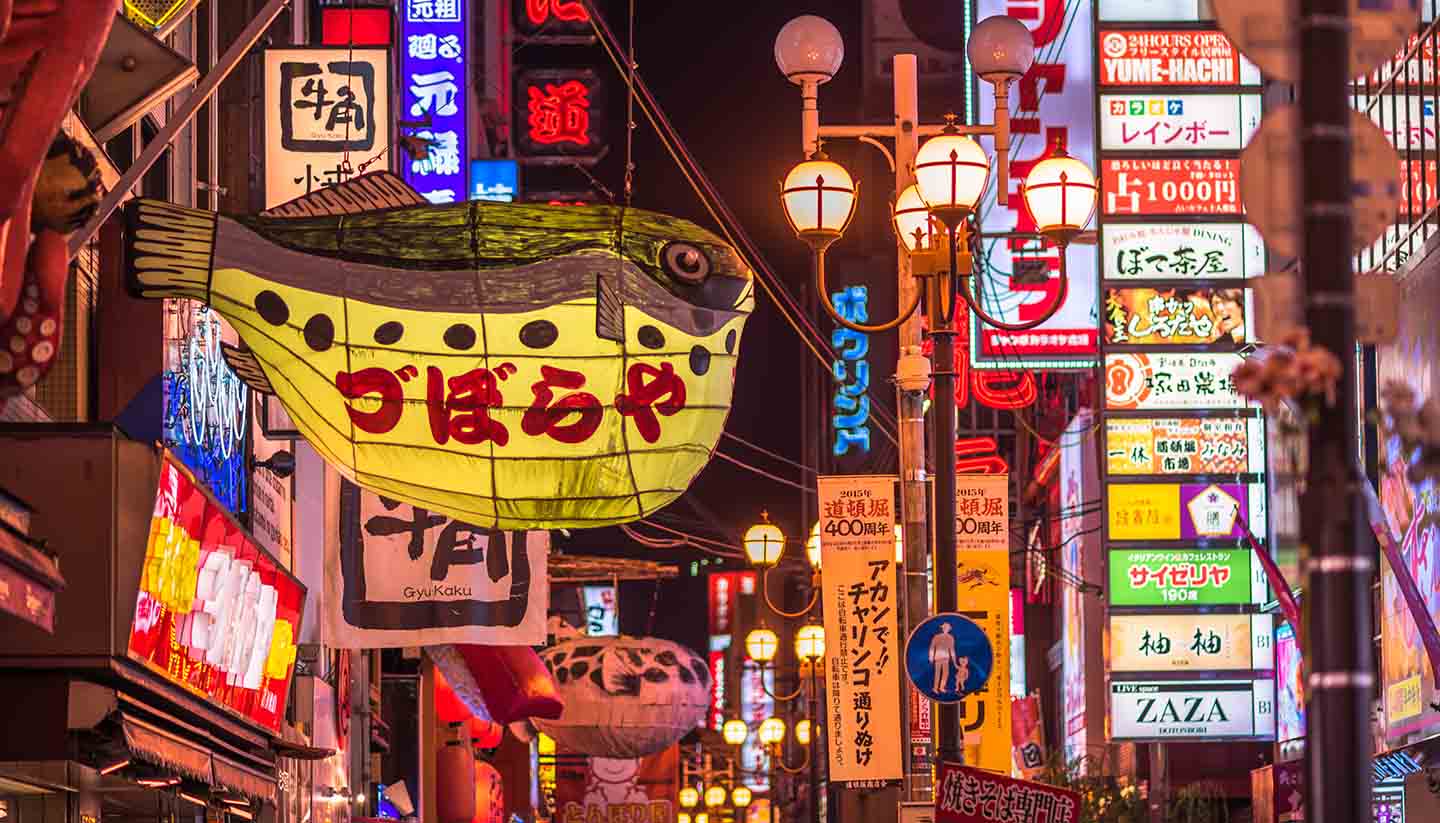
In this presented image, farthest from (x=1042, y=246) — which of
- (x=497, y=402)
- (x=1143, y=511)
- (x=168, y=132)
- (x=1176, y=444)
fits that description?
(x=168, y=132)

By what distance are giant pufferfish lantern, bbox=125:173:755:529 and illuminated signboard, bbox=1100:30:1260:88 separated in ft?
66.7

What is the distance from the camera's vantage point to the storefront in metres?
11.9

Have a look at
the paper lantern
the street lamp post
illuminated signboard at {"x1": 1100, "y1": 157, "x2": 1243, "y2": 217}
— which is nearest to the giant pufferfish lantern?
the street lamp post

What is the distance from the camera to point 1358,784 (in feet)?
24.1

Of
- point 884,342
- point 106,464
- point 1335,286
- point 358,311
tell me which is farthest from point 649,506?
point 884,342

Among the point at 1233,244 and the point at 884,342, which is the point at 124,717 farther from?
the point at 884,342

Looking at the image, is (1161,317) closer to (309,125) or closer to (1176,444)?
(1176,444)

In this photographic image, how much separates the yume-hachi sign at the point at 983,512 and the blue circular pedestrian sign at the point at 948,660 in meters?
3.87

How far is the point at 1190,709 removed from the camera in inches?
1245

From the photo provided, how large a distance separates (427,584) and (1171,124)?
15.7 m

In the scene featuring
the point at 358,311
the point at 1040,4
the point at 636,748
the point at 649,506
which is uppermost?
the point at 1040,4

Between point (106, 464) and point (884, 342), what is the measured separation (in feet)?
133

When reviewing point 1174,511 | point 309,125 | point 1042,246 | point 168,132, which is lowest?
point 1174,511

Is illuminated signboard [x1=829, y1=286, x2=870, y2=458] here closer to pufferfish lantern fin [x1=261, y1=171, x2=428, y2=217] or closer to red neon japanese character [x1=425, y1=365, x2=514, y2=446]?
pufferfish lantern fin [x1=261, y1=171, x2=428, y2=217]
